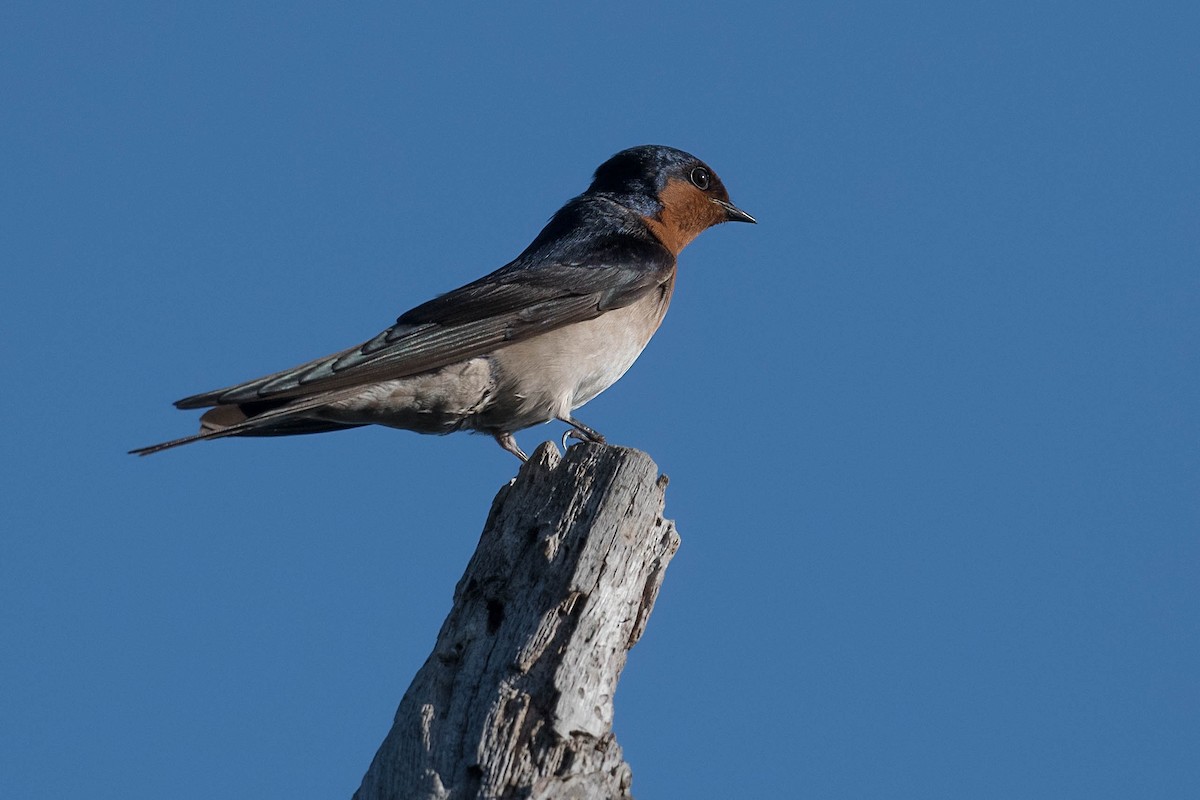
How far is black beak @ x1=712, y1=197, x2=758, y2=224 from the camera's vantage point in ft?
34.5

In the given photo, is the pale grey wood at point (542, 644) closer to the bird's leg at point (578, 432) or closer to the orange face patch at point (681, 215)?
the bird's leg at point (578, 432)

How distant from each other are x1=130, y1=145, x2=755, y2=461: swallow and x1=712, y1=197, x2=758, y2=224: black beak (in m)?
0.84

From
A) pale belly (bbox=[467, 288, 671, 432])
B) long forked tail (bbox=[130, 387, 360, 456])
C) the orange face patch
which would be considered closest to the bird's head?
the orange face patch

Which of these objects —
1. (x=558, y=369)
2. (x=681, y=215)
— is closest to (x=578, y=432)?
(x=558, y=369)

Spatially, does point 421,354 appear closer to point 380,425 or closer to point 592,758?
point 380,425

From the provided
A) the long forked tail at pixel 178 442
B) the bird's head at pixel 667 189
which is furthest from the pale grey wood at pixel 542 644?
the bird's head at pixel 667 189

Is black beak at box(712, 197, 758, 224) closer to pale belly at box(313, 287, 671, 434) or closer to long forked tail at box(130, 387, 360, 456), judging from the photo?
pale belly at box(313, 287, 671, 434)

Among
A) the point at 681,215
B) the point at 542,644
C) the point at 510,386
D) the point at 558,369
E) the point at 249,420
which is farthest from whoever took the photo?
the point at 681,215

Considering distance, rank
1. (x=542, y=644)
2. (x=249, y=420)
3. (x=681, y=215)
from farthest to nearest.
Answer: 1. (x=681, y=215)
2. (x=249, y=420)
3. (x=542, y=644)

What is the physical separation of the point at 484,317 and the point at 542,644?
3332 millimetres

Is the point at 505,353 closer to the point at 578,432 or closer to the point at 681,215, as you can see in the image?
the point at 578,432

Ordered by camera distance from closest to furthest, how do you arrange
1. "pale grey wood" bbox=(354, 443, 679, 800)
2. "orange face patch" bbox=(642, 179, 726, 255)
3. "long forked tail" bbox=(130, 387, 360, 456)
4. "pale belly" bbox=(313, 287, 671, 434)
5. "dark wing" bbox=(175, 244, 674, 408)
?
1. "pale grey wood" bbox=(354, 443, 679, 800)
2. "long forked tail" bbox=(130, 387, 360, 456)
3. "dark wing" bbox=(175, 244, 674, 408)
4. "pale belly" bbox=(313, 287, 671, 434)
5. "orange face patch" bbox=(642, 179, 726, 255)

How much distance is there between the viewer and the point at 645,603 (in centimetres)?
557

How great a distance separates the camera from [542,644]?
5148 millimetres
